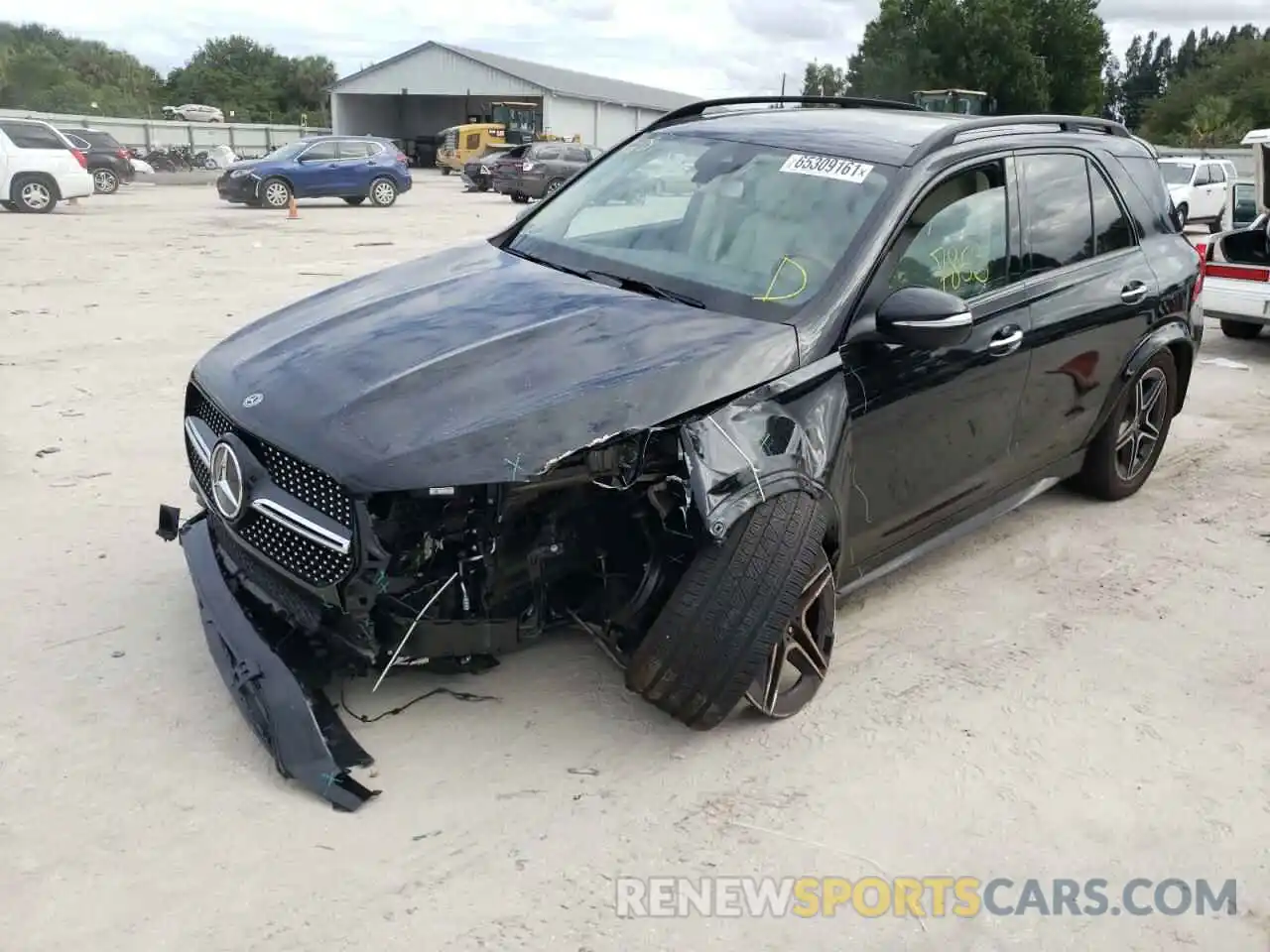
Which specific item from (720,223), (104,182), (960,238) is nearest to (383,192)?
(104,182)

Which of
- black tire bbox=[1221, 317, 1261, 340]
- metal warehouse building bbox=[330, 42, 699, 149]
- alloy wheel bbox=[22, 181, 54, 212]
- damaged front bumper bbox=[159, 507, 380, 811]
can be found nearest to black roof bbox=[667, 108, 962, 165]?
damaged front bumper bbox=[159, 507, 380, 811]

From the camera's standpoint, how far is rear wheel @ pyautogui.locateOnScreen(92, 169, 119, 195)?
26875mm

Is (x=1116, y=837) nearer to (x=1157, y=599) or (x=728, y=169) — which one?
(x=1157, y=599)

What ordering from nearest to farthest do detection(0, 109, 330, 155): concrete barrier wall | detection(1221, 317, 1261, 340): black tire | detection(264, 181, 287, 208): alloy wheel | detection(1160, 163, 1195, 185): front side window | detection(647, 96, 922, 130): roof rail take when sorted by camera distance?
detection(647, 96, 922, 130): roof rail → detection(1221, 317, 1261, 340): black tire → detection(1160, 163, 1195, 185): front side window → detection(264, 181, 287, 208): alloy wheel → detection(0, 109, 330, 155): concrete barrier wall

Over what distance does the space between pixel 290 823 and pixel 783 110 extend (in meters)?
3.48

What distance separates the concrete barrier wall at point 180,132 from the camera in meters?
38.0

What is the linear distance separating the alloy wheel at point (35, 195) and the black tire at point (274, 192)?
407cm

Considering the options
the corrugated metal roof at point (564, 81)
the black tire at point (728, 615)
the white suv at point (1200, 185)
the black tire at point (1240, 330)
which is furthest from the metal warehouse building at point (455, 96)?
the black tire at point (728, 615)

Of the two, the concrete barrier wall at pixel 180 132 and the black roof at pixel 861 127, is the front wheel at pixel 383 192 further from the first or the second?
the black roof at pixel 861 127

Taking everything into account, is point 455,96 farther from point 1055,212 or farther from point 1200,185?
point 1055,212

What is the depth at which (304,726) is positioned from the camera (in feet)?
9.82

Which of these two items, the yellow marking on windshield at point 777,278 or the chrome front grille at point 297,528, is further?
the yellow marking on windshield at point 777,278

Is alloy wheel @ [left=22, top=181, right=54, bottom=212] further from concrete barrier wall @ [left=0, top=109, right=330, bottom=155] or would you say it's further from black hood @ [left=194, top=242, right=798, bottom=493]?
black hood @ [left=194, top=242, right=798, bottom=493]

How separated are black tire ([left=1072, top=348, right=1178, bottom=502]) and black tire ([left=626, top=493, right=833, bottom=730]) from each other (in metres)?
2.71
